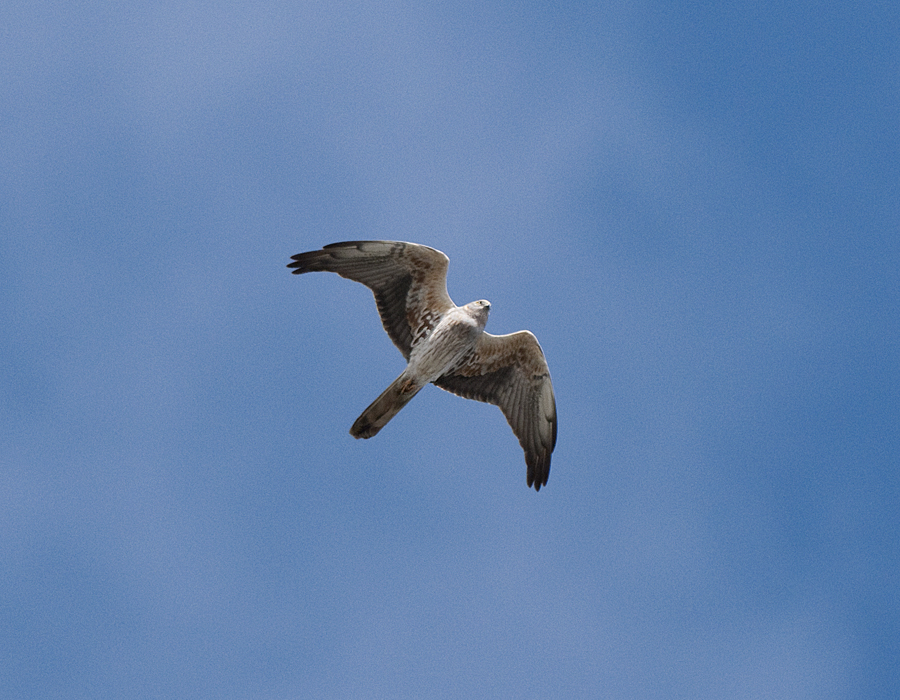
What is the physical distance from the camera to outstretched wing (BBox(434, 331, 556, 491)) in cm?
1510

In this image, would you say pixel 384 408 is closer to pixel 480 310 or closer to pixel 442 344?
pixel 442 344

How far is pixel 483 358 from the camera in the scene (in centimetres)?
1503

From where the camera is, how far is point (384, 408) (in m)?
14.0

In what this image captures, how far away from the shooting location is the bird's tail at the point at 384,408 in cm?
1394

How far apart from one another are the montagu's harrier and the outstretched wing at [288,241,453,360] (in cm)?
1

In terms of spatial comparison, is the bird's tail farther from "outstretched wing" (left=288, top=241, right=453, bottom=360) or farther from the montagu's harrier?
"outstretched wing" (left=288, top=241, right=453, bottom=360)

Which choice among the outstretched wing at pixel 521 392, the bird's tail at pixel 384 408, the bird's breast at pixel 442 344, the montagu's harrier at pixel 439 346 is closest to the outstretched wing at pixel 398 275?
the montagu's harrier at pixel 439 346

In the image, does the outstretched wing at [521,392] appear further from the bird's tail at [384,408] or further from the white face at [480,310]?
the bird's tail at [384,408]

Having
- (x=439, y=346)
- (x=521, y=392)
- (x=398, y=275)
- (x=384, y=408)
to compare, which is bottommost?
(x=384, y=408)

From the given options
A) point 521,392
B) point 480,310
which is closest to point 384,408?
point 480,310

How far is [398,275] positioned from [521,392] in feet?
8.26

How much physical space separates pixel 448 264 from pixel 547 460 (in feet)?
10.7

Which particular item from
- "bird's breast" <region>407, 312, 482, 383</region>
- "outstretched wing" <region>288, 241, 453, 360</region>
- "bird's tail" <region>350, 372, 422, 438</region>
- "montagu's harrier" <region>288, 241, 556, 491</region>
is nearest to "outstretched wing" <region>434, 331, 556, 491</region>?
"montagu's harrier" <region>288, 241, 556, 491</region>

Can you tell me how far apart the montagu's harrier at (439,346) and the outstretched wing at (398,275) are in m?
0.01
